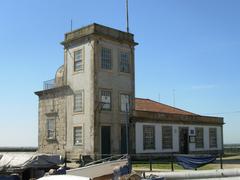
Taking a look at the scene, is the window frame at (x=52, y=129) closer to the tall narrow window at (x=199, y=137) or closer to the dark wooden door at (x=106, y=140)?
the dark wooden door at (x=106, y=140)

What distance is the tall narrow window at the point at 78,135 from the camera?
3513cm

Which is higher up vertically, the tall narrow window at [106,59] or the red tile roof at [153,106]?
the tall narrow window at [106,59]

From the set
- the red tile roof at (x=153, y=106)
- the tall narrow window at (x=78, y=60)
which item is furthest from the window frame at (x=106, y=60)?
the red tile roof at (x=153, y=106)

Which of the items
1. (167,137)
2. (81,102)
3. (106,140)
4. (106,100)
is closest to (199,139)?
(167,137)

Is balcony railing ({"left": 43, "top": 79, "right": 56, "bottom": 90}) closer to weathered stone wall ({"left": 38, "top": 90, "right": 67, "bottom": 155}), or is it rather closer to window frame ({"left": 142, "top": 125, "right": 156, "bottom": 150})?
weathered stone wall ({"left": 38, "top": 90, "right": 67, "bottom": 155})

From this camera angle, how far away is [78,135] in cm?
3550

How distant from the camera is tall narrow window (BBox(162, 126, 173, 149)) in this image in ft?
130

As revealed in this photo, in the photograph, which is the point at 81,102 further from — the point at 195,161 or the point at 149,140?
the point at 195,161

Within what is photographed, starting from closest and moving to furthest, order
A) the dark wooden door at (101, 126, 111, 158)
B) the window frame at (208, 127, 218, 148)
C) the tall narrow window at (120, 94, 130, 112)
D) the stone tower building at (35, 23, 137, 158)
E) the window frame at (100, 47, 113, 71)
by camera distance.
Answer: the stone tower building at (35, 23, 137, 158) → the dark wooden door at (101, 126, 111, 158) → the window frame at (100, 47, 113, 71) → the tall narrow window at (120, 94, 130, 112) → the window frame at (208, 127, 218, 148)

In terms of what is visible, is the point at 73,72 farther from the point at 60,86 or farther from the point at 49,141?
the point at 49,141

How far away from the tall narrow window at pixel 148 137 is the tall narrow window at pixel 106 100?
4101 millimetres

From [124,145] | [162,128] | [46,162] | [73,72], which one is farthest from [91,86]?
[46,162]

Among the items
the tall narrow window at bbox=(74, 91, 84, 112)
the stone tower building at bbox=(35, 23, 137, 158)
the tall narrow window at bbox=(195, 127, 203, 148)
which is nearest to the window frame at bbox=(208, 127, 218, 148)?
the tall narrow window at bbox=(195, 127, 203, 148)

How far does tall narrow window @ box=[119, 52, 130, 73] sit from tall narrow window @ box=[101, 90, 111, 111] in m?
2.69
